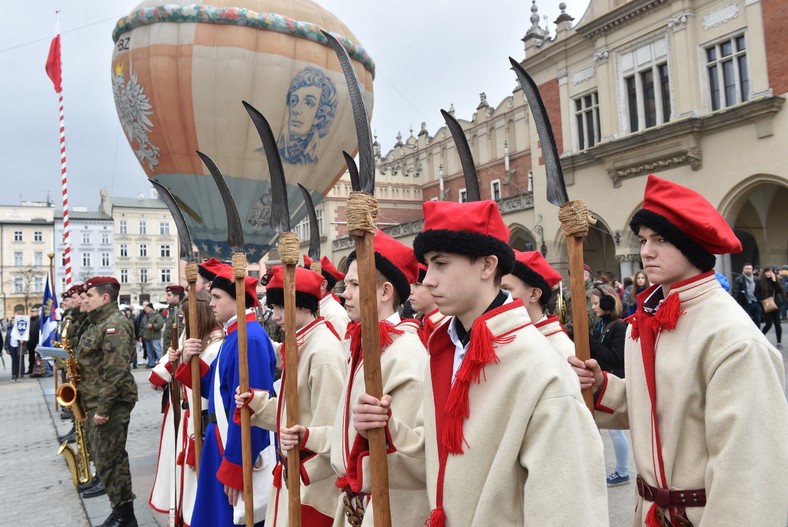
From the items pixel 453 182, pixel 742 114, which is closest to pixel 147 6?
→ pixel 742 114

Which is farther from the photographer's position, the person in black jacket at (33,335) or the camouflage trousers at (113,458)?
the person in black jacket at (33,335)

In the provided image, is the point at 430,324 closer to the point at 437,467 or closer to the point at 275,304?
the point at 275,304

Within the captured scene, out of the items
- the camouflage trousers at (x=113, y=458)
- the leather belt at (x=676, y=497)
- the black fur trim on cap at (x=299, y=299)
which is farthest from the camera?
the camouflage trousers at (x=113, y=458)

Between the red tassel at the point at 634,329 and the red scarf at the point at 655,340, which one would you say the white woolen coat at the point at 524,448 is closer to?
the red scarf at the point at 655,340

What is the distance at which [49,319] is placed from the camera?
1451 cm

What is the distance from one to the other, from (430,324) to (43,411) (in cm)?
1043

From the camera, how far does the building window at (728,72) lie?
16844 millimetres

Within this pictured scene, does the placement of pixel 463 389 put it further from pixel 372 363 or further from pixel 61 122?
pixel 61 122

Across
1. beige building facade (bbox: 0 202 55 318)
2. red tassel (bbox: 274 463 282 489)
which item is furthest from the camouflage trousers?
beige building facade (bbox: 0 202 55 318)

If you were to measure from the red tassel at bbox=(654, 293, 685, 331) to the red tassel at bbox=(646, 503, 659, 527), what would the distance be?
687 mm

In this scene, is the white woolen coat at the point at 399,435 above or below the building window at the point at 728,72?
below

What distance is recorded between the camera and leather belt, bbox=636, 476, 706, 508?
2.14 metres

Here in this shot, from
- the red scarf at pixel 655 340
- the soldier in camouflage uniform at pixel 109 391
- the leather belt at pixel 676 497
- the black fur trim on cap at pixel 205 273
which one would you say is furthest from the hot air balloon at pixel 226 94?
the leather belt at pixel 676 497

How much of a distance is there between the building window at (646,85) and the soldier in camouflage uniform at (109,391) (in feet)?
58.3
